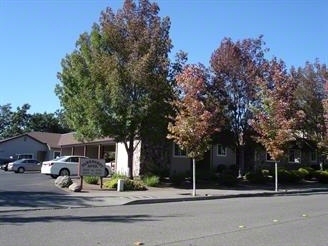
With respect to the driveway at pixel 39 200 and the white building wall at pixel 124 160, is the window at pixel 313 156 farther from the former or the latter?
the driveway at pixel 39 200

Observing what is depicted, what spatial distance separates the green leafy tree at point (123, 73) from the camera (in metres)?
28.9

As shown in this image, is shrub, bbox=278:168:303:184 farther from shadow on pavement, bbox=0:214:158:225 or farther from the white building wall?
shadow on pavement, bbox=0:214:158:225

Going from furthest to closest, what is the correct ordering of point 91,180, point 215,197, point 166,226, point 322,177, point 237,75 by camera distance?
point 322,177 → point 237,75 → point 91,180 → point 215,197 → point 166,226

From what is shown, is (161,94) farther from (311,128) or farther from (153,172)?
(311,128)

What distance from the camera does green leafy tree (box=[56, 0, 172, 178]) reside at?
28.9 meters

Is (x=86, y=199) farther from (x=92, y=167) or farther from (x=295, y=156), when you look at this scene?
(x=295, y=156)

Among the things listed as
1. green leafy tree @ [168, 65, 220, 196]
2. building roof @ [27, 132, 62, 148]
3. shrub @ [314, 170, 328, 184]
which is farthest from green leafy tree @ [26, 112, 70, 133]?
green leafy tree @ [168, 65, 220, 196]

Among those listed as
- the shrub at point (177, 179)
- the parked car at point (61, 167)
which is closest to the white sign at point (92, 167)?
the shrub at point (177, 179)

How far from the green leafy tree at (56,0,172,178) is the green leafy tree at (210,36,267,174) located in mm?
5119

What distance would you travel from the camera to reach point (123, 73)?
2917 cm

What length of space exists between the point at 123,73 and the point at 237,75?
28.1ft

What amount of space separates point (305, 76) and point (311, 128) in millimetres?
4665

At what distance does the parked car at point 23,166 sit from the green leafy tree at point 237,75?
77.9 ft

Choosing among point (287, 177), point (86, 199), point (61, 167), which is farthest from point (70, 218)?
point (287, 177)
